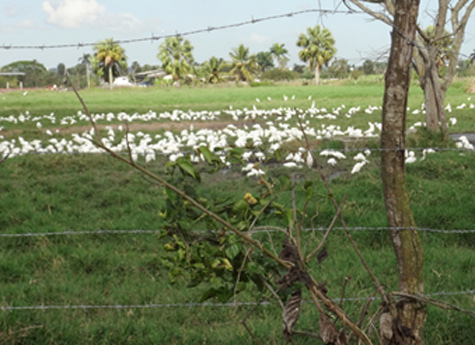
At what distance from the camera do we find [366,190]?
22.2ft

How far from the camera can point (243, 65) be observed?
84.6 meters

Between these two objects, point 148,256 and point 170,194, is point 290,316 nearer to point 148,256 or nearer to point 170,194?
point 170,194

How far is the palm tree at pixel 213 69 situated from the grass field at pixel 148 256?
71.8 metres

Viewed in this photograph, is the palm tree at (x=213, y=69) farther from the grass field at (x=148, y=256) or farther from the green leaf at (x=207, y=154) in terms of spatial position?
the green leaf at (x=207, y=154)

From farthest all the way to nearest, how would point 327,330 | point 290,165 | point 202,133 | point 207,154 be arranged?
1. point 202,133
2. point 290,165
3. point 207,154
4. point 327,330

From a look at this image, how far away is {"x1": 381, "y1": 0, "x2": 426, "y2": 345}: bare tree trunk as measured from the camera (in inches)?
107

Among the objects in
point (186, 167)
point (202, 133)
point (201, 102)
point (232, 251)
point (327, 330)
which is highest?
point (186, 167)

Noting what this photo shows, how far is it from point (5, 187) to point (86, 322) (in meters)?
4.13

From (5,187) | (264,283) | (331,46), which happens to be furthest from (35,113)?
(331,46)

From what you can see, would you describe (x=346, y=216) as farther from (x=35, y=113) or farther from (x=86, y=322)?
(x=35, y=113)

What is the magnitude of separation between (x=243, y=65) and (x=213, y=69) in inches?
200

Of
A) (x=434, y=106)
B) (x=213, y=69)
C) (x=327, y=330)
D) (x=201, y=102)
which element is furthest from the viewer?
(x=213, y=69)

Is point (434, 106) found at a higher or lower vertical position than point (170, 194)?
lower

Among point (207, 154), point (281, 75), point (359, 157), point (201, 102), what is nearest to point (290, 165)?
point (359, 157)
